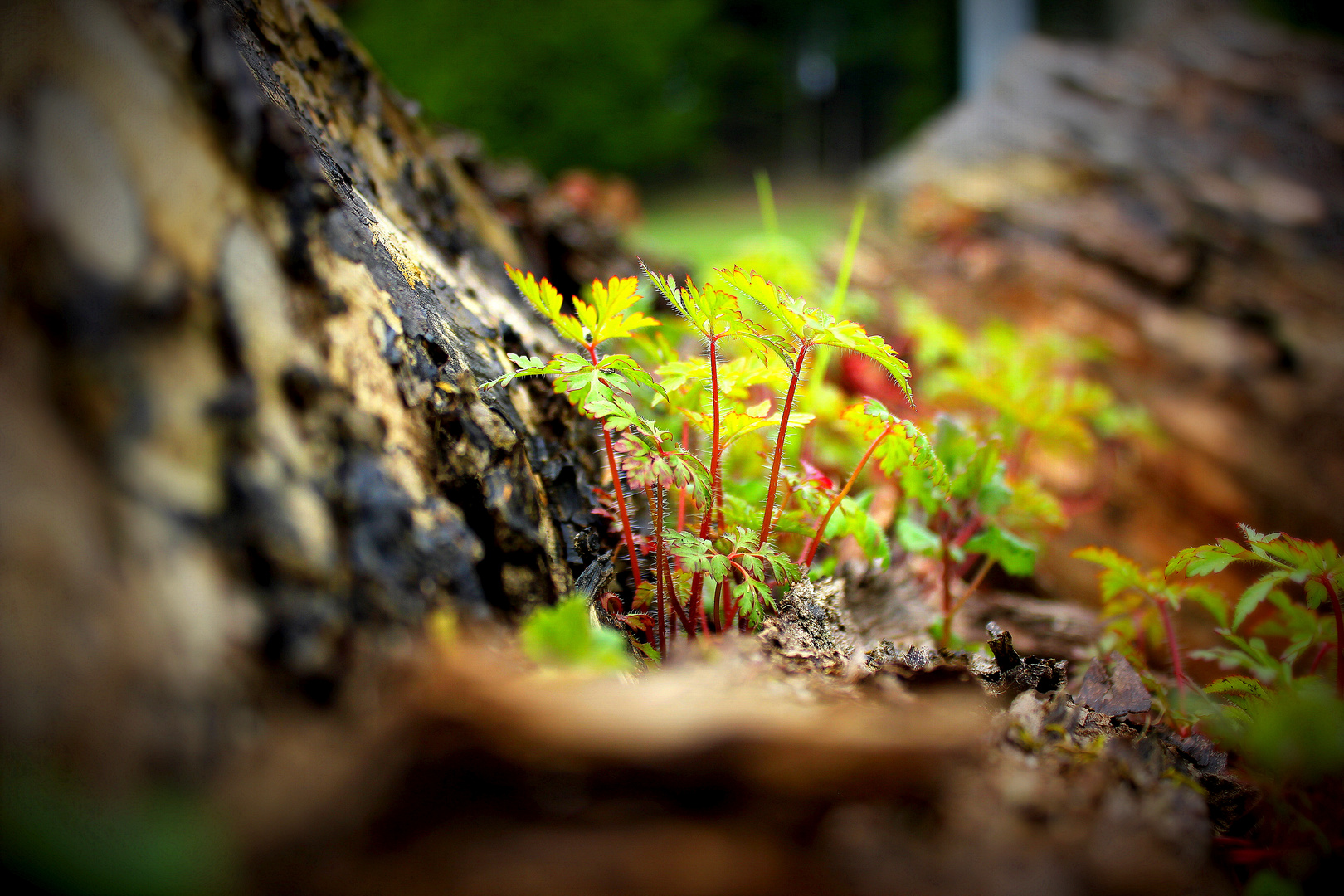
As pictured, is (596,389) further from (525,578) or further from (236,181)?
(236,181)

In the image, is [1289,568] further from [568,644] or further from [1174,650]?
[568,644]

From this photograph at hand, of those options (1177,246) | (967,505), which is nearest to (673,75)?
(1177,246)

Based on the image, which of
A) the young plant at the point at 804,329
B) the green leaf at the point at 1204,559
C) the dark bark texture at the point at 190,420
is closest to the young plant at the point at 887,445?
the young plant at the point at 804,329

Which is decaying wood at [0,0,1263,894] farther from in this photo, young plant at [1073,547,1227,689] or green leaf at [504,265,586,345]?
young plant at [1073,547,1227,689]

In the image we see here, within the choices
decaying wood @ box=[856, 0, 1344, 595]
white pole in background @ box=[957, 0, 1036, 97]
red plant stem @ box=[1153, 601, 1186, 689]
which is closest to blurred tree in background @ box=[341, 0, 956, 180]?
white pole in background @ box=[957, 0, 1036, 97]

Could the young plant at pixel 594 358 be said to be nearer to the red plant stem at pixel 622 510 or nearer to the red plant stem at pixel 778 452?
the red plant stem at pixel 622 510
